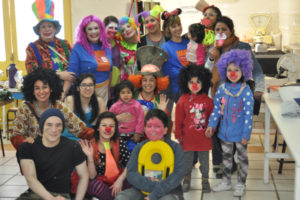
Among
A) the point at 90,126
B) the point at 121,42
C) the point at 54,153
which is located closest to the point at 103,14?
the point at 121,42

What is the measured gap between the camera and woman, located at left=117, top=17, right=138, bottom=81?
4.13 m

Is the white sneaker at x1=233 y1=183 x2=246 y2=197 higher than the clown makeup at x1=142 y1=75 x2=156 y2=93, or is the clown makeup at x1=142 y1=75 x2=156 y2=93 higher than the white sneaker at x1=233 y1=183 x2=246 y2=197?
the clown makeup at x1=142 y1=75 x2=156 y2=93

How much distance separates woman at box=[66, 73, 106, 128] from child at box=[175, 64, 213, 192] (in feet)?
2.20

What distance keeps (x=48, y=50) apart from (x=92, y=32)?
41 cm

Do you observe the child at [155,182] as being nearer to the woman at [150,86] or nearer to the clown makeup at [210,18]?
the woman at [150,86]

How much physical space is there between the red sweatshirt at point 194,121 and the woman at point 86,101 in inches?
25.8

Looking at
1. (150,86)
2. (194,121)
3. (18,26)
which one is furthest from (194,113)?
(18,26)

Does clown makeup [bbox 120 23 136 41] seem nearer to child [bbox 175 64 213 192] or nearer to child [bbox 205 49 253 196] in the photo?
child [bbox 175 64 213 192]

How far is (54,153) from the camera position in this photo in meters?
2.56

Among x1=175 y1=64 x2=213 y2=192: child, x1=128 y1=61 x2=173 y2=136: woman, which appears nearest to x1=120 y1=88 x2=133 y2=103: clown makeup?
x1=128 y1=61 x2=173 y2=136: woman

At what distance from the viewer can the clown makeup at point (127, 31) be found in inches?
162

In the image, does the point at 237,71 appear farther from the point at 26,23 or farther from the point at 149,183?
the point at 26,23

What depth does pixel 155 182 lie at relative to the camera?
2.69 meters

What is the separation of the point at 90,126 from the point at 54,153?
2.87ft
